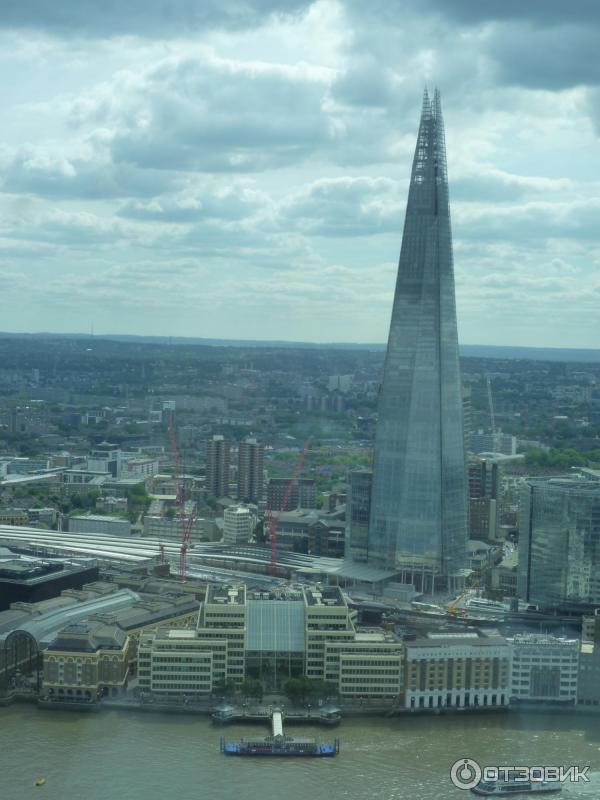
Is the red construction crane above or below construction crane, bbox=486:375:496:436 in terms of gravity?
below

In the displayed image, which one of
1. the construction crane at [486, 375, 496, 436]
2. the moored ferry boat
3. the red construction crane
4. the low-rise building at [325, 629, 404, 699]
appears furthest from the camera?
the construction crane at [486, 375, 496, 436]

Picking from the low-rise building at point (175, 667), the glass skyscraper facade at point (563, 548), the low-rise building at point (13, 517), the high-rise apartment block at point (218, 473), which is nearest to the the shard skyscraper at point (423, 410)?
the glass skyscraper facade at point (563, 548)

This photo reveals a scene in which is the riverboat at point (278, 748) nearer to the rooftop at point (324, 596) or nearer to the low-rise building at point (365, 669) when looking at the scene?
the low-rise building at point (365, 669)

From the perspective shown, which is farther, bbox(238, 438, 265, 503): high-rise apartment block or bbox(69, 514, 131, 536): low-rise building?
bbox(238, 438, 265, 503): high-rise apartment block

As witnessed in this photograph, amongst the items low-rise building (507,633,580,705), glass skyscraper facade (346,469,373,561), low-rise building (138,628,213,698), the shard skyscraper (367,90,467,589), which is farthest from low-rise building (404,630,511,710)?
glass skyscraper facade (346,469,373,561)

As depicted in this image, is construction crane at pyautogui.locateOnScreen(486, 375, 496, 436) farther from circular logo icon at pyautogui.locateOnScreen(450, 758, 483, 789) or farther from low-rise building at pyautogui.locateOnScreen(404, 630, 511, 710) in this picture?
circular logo icon at pyautogui.locateOnScreen(450, 758, 483, 789)

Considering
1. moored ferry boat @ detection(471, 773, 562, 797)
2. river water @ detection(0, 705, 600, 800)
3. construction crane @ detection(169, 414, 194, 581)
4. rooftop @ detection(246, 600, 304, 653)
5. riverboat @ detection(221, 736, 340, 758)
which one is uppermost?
rooftop @ detection(246, 600, 304, 653)
